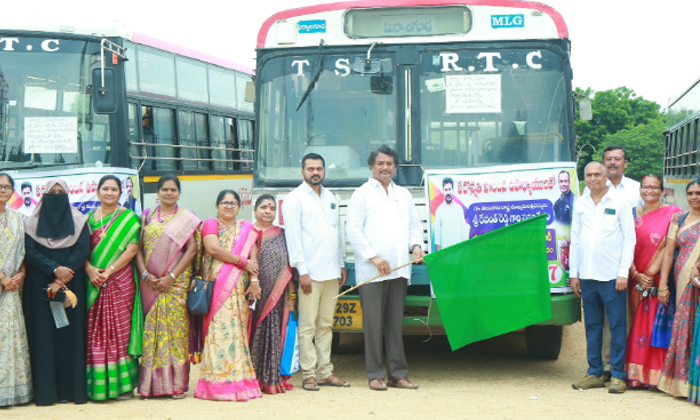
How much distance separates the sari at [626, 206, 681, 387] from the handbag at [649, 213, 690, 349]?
0.15 feet

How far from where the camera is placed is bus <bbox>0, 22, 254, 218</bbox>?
831 cm

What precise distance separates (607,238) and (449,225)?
1145 mm

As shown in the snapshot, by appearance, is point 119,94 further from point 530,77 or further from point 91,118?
point 530,77

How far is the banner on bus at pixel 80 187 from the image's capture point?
Result: 21.7ft

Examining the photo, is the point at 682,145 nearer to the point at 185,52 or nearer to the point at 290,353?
the point at 185,52

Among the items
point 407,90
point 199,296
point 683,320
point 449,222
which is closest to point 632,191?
point 683,320

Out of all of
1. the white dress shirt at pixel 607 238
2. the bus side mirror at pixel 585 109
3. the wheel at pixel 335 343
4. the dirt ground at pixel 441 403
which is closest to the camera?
the dirt ground at pixel 441 403

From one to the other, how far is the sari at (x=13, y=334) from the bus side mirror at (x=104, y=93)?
287cm

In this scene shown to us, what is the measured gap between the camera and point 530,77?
6.09 metres

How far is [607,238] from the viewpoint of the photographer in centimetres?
543

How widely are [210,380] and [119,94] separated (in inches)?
188

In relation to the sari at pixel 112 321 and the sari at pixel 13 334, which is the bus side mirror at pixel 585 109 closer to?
the sari at pixel 112 321

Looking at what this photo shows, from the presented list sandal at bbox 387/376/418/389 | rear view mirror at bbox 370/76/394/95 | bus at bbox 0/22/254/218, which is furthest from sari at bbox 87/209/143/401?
rear view mirror at bbox 370/76/394/95

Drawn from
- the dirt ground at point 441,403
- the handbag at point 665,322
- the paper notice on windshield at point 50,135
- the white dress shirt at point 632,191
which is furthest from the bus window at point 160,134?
the handbag at point 665,322
